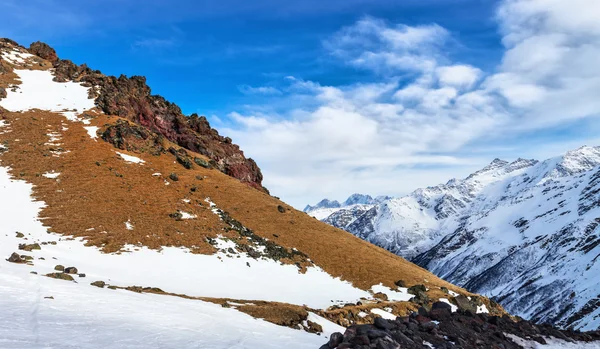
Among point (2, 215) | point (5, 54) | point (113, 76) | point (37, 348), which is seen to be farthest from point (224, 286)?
point (5, 54)

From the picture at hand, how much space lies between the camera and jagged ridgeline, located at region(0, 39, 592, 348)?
17766 millimetres

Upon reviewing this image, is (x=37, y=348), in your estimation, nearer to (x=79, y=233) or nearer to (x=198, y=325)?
(x=198, y=325)

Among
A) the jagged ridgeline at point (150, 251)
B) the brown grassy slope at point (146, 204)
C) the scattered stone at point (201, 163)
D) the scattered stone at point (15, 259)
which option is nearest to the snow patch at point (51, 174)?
the jagged ridgeline at point (150, 251)

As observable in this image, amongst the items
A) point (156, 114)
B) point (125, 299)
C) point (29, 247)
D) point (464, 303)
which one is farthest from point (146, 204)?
point (156, 114)

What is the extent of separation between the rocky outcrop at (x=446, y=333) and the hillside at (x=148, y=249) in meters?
3.99

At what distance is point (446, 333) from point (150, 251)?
3263cm

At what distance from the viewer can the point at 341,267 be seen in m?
52.1

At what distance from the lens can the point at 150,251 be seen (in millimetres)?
41531

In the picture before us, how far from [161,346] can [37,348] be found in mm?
3753

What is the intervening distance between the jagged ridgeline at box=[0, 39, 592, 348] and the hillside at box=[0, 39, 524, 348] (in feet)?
0.60

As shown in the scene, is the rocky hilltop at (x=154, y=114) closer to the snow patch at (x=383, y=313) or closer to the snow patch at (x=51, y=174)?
the snow patch at (x=51, y=174)

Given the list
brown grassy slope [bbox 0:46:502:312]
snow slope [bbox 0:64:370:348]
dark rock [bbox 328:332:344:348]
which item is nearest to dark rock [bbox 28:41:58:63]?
snow slope [bbox 0:64:370:348]

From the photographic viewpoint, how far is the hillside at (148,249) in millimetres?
17997

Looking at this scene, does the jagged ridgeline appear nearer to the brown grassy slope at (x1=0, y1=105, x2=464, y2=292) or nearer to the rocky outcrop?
the brown grassy slope at (x1=0, y1=105, x2=464, y2=292)
